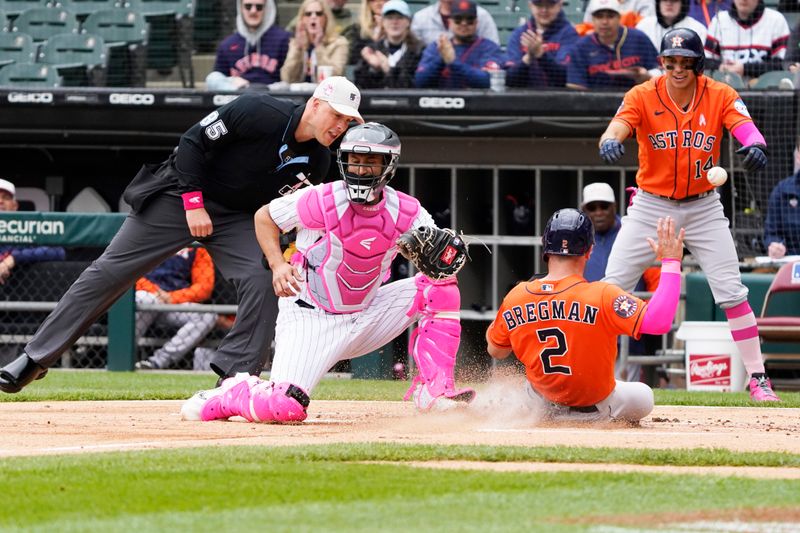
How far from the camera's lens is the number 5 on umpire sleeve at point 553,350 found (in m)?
5.55

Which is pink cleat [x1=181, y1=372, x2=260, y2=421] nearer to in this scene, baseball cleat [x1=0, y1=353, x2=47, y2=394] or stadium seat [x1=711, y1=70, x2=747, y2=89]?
baseball cleat [x1=0, y1=353, x2=47, y2=394]

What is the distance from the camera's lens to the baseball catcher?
18.8ft

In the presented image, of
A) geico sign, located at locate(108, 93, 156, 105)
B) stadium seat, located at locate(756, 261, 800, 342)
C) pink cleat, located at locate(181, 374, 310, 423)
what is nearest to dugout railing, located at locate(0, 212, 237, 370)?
geico sign, located at locate(108, 93, 156, 105)

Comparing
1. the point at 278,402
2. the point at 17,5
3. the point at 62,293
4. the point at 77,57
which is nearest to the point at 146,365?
the point at 62,293

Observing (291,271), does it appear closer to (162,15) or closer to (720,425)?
(720,425)

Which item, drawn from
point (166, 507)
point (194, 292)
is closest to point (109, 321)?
point (194, 292)

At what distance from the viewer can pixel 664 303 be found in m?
5.23

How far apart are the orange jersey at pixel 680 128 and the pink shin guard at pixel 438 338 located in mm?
1843

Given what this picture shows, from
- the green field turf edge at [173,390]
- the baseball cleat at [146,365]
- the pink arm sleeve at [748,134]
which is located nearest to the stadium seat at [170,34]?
the baseball cleat at [146,365]

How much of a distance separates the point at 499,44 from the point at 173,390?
4.92 m

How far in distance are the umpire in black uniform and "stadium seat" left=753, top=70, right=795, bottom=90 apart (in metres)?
5.37

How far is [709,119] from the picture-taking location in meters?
7.36

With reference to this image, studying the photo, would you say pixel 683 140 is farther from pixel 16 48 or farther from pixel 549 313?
pixel 16 48

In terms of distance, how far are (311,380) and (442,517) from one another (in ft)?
8.07
